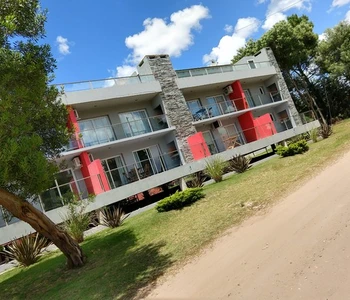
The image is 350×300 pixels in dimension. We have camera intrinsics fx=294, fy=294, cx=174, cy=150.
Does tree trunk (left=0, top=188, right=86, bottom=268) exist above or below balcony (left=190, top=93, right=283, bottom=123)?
below

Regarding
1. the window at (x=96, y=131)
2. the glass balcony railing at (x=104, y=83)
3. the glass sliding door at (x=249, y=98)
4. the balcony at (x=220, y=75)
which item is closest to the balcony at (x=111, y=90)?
the glass balcony railing at (x=104, y=83)

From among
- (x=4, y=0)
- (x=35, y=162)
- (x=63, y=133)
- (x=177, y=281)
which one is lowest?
(x=177, y=281)

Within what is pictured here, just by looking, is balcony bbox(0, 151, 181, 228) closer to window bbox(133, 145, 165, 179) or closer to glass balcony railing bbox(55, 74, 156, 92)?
window bbox(133, 145, 165, 179)

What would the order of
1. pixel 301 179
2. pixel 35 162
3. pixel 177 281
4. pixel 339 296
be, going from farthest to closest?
1. pixel 301 179
2. pixel 35 162
3. pixel 177 281
4. pixel 339 296

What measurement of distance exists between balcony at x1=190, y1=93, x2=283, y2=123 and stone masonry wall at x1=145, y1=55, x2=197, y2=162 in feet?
4.43

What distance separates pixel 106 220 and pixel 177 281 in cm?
748

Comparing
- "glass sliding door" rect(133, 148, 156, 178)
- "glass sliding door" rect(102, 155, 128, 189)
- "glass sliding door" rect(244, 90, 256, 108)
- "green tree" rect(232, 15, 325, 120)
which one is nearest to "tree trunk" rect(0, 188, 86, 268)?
"glass sliding door" rect(102, 155, 128, 189)

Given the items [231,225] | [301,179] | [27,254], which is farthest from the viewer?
[27,254]

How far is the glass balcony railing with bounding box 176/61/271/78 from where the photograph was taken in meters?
22.1

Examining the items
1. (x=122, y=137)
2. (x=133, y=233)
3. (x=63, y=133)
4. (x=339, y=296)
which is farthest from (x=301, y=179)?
(x=122, y=137)

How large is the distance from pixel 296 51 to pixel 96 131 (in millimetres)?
22335

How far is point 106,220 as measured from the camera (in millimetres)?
11938

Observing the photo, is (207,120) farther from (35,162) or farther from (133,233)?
(35,162)

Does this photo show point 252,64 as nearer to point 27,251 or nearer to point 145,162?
point 145,162
